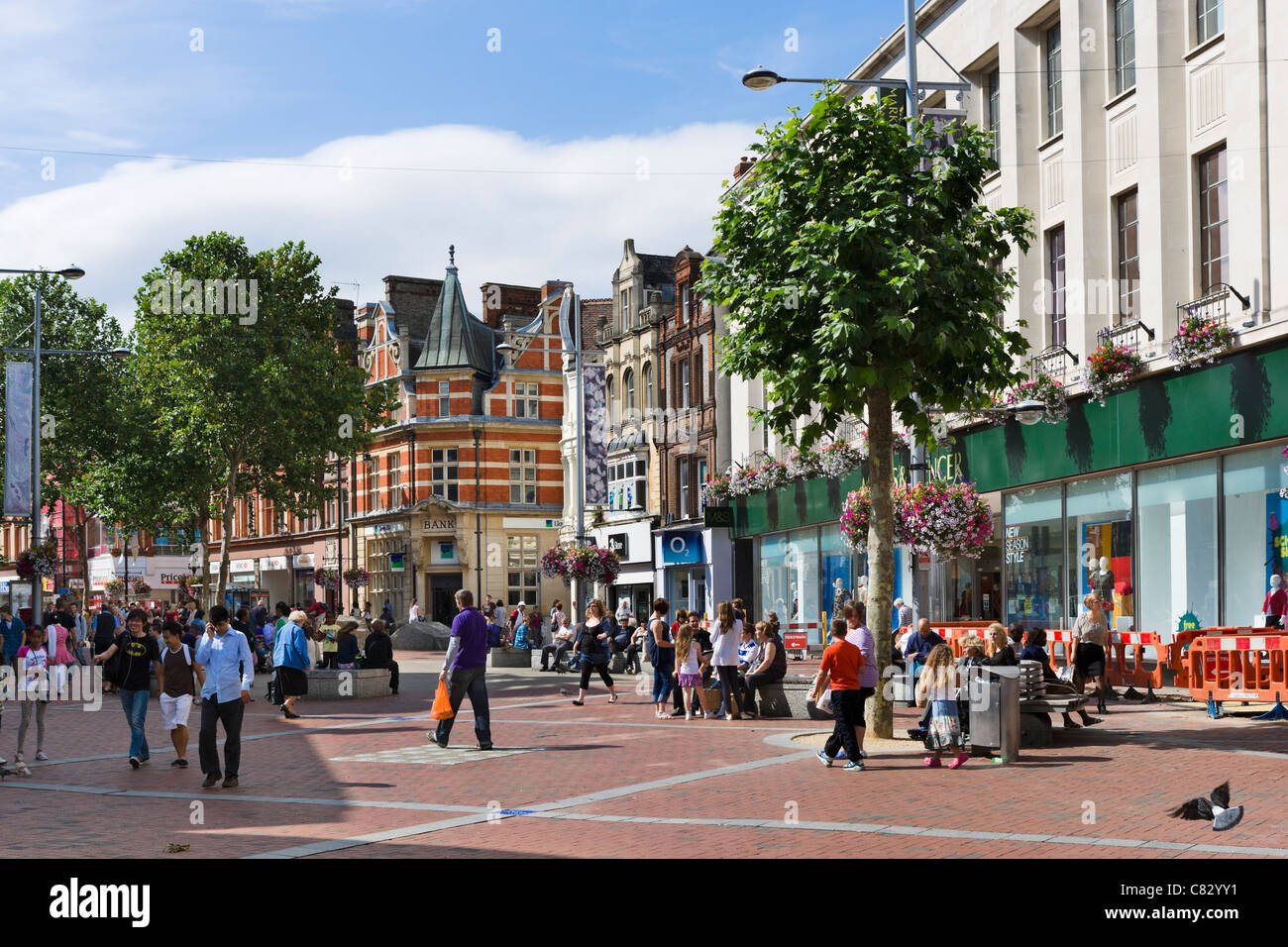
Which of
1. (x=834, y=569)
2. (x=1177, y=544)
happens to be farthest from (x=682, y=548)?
(x=1177, y=544)

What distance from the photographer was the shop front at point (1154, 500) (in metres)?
20.4

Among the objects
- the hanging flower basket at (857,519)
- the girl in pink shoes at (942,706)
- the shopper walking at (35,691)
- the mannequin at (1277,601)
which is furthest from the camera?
the hanging flower basket at (857,519)

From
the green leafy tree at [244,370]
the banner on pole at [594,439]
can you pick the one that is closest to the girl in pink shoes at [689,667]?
the green leafy tree at [244,370]

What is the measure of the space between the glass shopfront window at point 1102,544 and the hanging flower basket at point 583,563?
1844 centimetres

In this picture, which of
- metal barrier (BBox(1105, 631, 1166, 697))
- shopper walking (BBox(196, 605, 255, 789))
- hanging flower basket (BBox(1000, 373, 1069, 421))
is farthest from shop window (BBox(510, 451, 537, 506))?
shopper walking (BBox(196, 605, 255, 789))

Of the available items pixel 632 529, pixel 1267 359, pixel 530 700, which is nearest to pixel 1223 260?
pixel 1267 359

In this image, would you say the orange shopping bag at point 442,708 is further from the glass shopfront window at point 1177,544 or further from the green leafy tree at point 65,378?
the green leafy tree at point 65,378

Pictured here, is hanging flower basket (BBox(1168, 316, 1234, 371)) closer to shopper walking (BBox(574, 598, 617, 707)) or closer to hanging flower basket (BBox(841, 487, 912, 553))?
hanging flower basket (BBox(841, 487, 912, 553))

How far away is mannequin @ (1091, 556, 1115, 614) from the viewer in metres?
24.2

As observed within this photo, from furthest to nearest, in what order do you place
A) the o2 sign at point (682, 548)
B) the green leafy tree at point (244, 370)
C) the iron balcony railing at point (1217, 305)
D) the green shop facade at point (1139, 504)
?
the o2 sign at point (682, 548) → the green leafy tree at point (244, 370) → the green shop facade at point (1139, 504) → the iron balcony railing at point (1217, 305)

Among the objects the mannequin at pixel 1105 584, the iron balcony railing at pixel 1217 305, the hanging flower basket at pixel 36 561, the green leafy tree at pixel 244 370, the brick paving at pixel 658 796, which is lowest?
the brick paving at pixel 658 796

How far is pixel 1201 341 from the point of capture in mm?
20734

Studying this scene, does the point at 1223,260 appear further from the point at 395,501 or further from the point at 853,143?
the point at 395,501

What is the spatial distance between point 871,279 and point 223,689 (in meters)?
8.16
